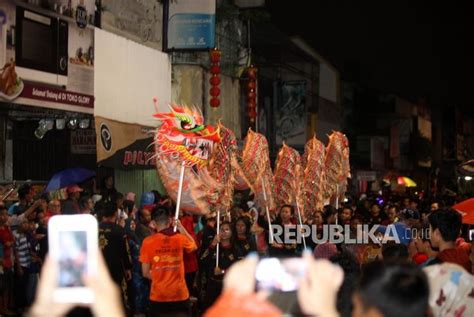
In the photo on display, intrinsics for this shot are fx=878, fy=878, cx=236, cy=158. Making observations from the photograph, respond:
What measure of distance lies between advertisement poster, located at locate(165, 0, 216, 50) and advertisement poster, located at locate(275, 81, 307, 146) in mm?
13533

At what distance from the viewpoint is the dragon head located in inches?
474

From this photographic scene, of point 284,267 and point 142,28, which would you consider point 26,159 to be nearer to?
point 142,28

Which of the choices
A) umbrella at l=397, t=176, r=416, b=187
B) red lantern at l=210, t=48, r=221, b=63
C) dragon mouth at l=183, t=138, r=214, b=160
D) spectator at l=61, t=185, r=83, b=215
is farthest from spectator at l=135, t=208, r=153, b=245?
umbrella at l=397, t=176, r=416, b=187

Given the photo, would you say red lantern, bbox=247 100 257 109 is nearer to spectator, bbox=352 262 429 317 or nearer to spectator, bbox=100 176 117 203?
spectator, bbox=100 176 117 203

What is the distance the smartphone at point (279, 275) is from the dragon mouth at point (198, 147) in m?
8.21

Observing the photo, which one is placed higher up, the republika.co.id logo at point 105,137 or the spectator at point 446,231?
the republika.co.id logo at point 105,137

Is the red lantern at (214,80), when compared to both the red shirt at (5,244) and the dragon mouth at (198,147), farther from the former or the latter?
the red shirt at (5,244)

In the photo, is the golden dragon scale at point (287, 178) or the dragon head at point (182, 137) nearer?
the dragon head at point (182, 137)

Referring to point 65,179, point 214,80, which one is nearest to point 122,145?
point 65,179

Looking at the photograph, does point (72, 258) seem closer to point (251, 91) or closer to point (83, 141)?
point (83, 141)

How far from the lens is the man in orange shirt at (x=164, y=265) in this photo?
31.5 ft

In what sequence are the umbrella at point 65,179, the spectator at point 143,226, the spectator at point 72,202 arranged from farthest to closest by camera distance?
the umbrella at point 65,179, the spectator at point 143,226, the spectator at point 72,202

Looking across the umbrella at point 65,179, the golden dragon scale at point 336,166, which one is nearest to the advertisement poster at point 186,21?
the golden dragon scale at point 336,166

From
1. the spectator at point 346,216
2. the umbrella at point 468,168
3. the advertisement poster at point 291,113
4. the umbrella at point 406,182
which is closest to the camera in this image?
the spectator at point 346,216
